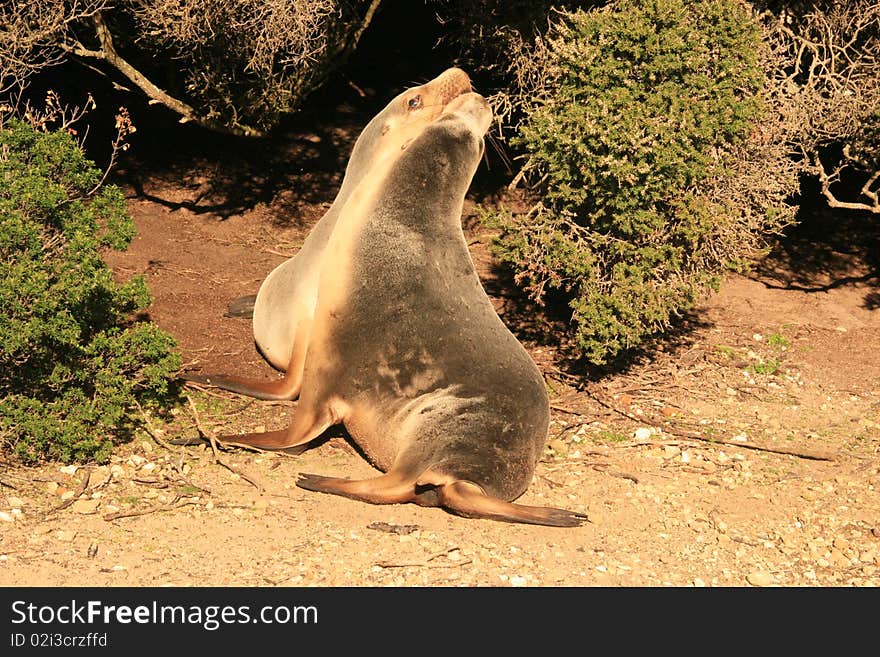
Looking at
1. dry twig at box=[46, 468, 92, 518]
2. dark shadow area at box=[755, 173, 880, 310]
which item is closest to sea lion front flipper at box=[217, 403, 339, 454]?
dry twig at box=[46, 468, 92, 518]

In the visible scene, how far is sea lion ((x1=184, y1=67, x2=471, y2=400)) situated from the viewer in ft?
18.9

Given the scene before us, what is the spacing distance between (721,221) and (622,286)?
74cm

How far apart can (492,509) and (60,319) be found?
7.12 ft

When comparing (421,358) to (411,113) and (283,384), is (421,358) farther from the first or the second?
(411,113)

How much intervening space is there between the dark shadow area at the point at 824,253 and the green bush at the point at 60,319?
537 centimetres

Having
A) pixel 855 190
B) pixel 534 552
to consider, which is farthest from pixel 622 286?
pixel 855 190

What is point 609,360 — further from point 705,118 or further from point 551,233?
point 705,118

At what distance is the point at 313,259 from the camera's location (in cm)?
591

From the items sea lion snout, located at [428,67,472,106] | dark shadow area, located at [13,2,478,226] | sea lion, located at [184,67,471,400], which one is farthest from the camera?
dark shadow area, located at [13,2,478,226]

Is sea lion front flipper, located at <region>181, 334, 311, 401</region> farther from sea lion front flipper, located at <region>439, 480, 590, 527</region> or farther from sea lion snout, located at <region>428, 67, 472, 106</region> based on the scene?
sea lion snout, located at <region>428, 67, 472, 106</region>

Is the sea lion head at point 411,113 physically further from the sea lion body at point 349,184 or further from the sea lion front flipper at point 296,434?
the sea lion front flipper at point 296,434

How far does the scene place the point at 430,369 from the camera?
5215 millimetres

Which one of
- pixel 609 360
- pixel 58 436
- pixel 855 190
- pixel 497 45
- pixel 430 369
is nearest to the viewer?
pixel 58 436

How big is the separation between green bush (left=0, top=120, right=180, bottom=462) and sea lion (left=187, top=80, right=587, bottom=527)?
2.12 ft
